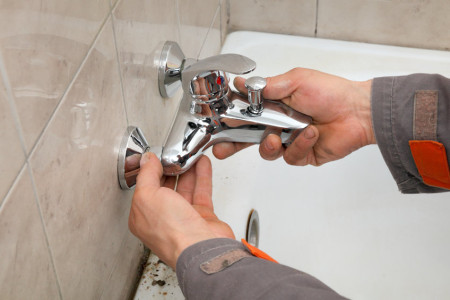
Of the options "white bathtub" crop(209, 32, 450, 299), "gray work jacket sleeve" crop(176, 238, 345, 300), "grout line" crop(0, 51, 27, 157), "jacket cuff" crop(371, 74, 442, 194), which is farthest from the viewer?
"white bathtub" crop(209, 32, 450, 299)

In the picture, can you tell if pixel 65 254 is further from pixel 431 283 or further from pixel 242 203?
pixel 431 283

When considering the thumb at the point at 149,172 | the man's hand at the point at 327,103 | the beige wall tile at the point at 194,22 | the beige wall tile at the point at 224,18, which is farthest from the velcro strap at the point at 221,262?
the beige wall tile at the point at 224,18

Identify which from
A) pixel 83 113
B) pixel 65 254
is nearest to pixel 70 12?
pixel 83 113

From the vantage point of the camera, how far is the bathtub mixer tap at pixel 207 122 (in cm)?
55

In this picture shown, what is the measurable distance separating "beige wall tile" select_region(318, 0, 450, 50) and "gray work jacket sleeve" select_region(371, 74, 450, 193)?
0.35 metres

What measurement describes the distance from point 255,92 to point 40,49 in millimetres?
243

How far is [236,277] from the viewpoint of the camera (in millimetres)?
449

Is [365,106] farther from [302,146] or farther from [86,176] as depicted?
[86,176]

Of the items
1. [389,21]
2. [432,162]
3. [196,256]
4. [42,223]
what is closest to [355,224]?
[432,162]

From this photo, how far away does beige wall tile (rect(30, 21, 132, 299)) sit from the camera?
1.37 ft

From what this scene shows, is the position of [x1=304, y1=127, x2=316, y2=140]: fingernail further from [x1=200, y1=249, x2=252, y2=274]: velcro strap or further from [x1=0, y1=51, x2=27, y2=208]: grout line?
[x1=0, y1=51, x2=27, y2=208]: grout line

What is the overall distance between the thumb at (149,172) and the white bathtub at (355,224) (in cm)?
21

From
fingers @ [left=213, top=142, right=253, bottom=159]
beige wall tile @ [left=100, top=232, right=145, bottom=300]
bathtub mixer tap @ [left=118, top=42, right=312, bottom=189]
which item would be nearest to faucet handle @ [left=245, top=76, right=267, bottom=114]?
bathtub mixer tap @ [left=118, top=42, right=312, bottom=189]

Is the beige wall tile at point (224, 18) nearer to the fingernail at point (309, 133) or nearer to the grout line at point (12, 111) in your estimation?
the fingernail at point (309, 133)
